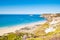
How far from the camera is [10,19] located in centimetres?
306

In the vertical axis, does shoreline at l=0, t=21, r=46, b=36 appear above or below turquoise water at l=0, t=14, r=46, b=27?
below

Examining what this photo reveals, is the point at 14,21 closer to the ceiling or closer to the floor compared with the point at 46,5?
closer to the floor

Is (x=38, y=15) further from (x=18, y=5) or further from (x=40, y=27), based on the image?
(x=18, y=5)

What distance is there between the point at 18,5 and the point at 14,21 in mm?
361

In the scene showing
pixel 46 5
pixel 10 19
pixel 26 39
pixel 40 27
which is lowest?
pixel 26 39

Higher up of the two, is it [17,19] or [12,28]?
[17,19]

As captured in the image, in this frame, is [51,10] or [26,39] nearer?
[26,39]

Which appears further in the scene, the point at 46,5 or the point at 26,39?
the point at 46,5

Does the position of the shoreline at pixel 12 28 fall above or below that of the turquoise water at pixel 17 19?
below

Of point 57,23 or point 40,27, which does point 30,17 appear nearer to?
point 40,27

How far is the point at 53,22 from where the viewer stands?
3.06m

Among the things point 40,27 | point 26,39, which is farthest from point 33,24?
point 26,39

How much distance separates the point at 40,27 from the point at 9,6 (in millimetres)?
799

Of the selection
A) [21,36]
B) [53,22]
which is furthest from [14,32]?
[53,22]
